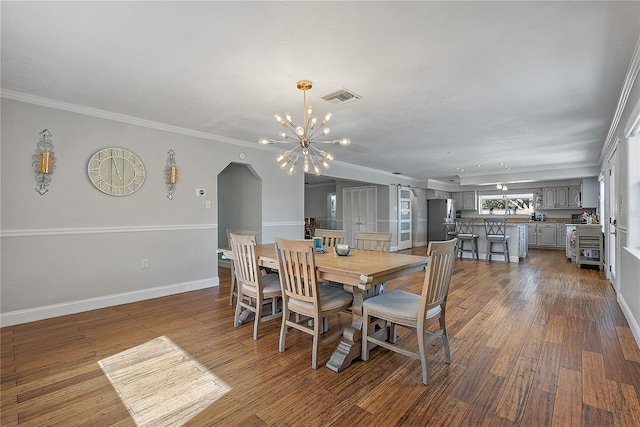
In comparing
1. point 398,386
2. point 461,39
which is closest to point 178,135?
point 461,39

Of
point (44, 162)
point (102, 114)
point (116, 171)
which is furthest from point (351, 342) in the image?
point (102, 114)

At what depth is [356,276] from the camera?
6.85ft

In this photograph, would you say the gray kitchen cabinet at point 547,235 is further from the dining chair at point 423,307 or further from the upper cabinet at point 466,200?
the dining chair at point 423,307

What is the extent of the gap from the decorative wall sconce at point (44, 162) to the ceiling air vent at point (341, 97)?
301 cm

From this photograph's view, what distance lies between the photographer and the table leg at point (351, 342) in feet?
7.22

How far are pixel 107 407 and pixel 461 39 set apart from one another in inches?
129

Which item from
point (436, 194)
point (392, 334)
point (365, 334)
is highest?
point (436, 194)

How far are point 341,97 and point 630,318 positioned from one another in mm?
3594

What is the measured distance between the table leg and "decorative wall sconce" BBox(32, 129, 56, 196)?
344 cm

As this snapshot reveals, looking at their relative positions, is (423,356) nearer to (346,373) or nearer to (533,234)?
(346,373)

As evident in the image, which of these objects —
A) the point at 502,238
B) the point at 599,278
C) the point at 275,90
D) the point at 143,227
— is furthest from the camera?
the point at 502,238

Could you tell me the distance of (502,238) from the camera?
6719 mm

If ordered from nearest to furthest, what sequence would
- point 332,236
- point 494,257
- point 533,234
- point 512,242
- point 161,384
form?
point 161,384 < point 332,236 < point 512,242 < point 494,257 < point 533,234

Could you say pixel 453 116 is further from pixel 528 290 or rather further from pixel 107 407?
pixel 107 407
